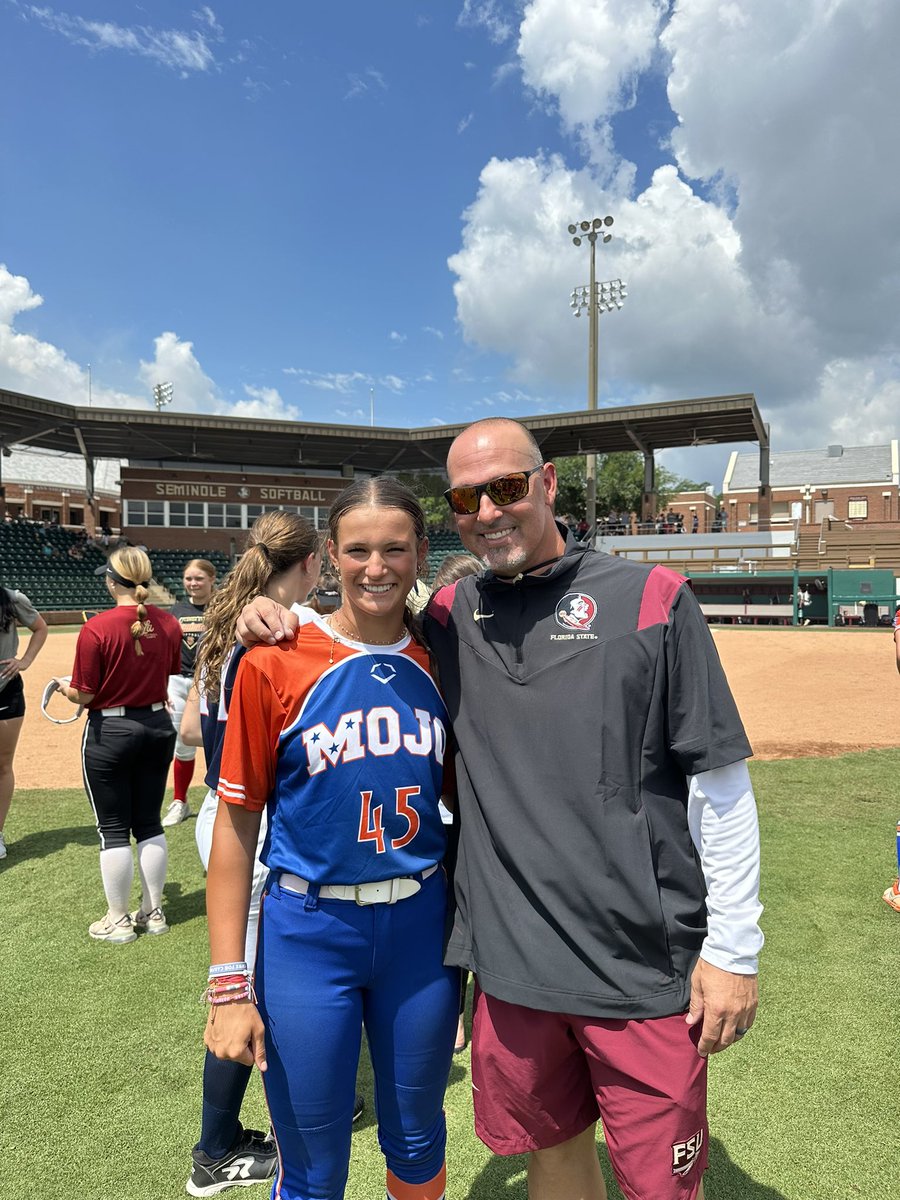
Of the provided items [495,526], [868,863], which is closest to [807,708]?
[868,863]

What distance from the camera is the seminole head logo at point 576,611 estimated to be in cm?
178

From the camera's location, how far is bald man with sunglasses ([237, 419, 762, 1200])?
1623 mm

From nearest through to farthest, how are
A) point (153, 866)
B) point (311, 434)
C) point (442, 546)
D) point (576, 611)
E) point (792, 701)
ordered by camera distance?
point (576, 611) < point (153, 866) < point (792, 701) < point (311, 434) < point (442, 546)

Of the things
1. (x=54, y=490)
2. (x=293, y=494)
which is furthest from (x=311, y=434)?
(x=54, y=490)

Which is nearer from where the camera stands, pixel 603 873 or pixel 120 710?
pixel 603 873

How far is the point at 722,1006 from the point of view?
158 cm

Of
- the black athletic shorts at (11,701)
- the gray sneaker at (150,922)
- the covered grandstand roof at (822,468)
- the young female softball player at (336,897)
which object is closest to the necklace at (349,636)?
the young female softball player at (336,897)

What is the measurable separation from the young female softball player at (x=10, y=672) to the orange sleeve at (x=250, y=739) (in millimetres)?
4163

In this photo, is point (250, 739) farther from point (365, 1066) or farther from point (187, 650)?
point (187, 650)

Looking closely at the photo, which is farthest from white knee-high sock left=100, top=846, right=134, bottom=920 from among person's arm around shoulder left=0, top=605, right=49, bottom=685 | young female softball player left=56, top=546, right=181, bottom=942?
person's arm around shoulder left=0, top=605, right=49, bottom=685

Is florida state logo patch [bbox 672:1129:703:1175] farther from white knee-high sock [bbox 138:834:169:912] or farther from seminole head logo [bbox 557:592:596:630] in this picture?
white knee-high sock [bbox 138:834:169:912]

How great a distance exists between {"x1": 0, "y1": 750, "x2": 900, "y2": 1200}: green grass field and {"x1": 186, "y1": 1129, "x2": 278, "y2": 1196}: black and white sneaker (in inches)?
2.2

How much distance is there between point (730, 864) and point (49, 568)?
118 feet

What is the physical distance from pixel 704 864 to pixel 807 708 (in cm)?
1064
